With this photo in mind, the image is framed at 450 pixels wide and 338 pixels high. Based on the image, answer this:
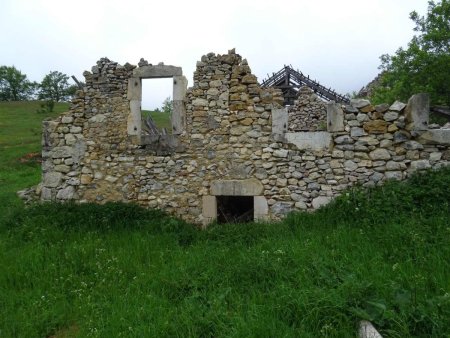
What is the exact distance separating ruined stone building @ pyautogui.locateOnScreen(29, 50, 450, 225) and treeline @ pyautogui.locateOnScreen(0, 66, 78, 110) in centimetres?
3887

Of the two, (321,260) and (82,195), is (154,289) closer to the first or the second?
(321,260)

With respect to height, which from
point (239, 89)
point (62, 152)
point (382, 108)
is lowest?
point (62, 152)

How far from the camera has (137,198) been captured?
729 centimetres

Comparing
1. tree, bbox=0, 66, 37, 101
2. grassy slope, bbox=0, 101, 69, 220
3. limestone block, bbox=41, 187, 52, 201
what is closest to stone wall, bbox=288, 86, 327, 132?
limestone block, bbox=41, 187, 52, 201

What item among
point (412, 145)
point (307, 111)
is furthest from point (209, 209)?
point (307, 111)

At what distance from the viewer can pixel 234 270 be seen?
4375 mm

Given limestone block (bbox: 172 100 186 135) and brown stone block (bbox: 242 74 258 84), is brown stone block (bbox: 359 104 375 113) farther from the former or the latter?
limestone block (bbox: 172 100 186 135)

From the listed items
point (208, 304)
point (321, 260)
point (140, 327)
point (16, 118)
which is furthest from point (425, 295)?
point (16, 118)

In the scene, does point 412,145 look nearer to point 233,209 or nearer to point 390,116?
point 390,116

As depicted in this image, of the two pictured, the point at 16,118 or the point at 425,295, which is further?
the point at 16,118

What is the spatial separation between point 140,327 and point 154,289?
877 mm

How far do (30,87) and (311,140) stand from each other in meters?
54.0

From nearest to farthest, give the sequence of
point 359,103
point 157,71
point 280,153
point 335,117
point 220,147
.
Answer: point 359,103, point 335,117, point 280,153, point 220,147, point 157,71

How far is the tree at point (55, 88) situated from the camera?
43906mm
